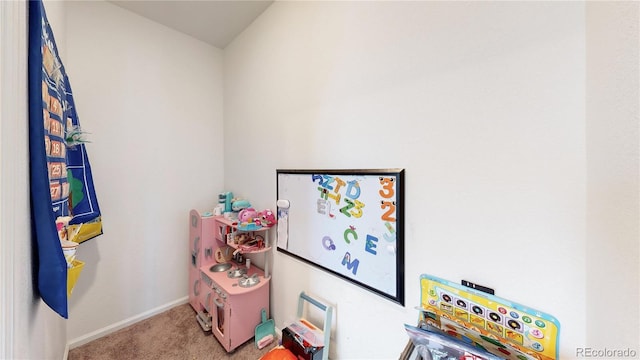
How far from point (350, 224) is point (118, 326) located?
2127mm

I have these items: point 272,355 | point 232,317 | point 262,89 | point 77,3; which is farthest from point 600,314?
point 77,3

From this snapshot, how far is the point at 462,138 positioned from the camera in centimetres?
84

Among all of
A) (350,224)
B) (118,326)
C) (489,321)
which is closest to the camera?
(489,321)

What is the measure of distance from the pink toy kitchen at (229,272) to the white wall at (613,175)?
1561mm

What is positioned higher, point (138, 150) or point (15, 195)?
point (138, 150)

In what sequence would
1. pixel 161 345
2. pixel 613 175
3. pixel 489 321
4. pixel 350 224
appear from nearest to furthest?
pixel 613 175 < pixel 489 321 < pixel 350 224 < pixel 161 345

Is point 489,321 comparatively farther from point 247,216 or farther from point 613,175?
point 247,216

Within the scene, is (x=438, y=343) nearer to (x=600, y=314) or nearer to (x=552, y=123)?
(x=600, y=314)

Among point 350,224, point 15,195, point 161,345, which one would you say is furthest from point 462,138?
point 161,345

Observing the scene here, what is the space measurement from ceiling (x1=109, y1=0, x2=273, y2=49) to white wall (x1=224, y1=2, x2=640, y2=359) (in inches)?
22.0

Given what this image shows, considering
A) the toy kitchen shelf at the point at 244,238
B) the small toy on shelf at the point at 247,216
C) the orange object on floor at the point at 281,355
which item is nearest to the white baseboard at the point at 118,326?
the toy kitchen shelf at the point at 244,238

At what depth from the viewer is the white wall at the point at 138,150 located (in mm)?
1618

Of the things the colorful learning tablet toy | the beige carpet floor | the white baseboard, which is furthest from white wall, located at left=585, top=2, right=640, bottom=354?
the white baseboard

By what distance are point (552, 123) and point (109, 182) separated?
265cm
